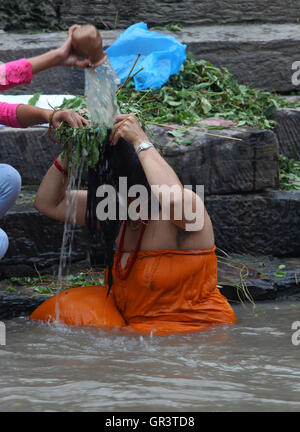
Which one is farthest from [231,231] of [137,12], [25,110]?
[137,12]

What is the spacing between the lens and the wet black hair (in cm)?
378

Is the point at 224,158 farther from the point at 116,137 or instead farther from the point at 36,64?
the point at 36,64

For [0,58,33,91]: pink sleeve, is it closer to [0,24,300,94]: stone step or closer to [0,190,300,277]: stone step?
[0,190,300,277]: stone step

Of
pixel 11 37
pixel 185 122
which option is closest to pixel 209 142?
pixel 185 122

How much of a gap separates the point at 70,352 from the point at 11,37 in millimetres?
3747

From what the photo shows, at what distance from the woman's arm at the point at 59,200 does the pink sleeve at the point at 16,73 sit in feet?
2.32

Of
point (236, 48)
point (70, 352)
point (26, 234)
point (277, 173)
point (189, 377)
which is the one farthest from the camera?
point (236, 48)

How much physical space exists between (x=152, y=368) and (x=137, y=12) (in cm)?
432

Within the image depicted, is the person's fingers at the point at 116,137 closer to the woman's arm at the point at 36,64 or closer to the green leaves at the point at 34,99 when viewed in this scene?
the woman's arm at the point at 36,64

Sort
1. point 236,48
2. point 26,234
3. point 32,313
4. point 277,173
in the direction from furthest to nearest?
1. point 236,48
2. point 277,173
3. point 26,234
4. point 32,313

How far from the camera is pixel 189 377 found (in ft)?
10.2

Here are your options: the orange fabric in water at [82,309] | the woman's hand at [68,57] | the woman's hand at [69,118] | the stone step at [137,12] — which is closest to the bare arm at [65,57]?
the woman's hand at [68,57]

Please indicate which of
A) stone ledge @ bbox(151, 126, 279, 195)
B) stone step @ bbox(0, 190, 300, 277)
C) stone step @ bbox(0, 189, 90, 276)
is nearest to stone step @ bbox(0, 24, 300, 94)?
stone ledge @ bbox(151, 126, 279, 195)

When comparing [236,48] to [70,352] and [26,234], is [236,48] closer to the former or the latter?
[26,234]
